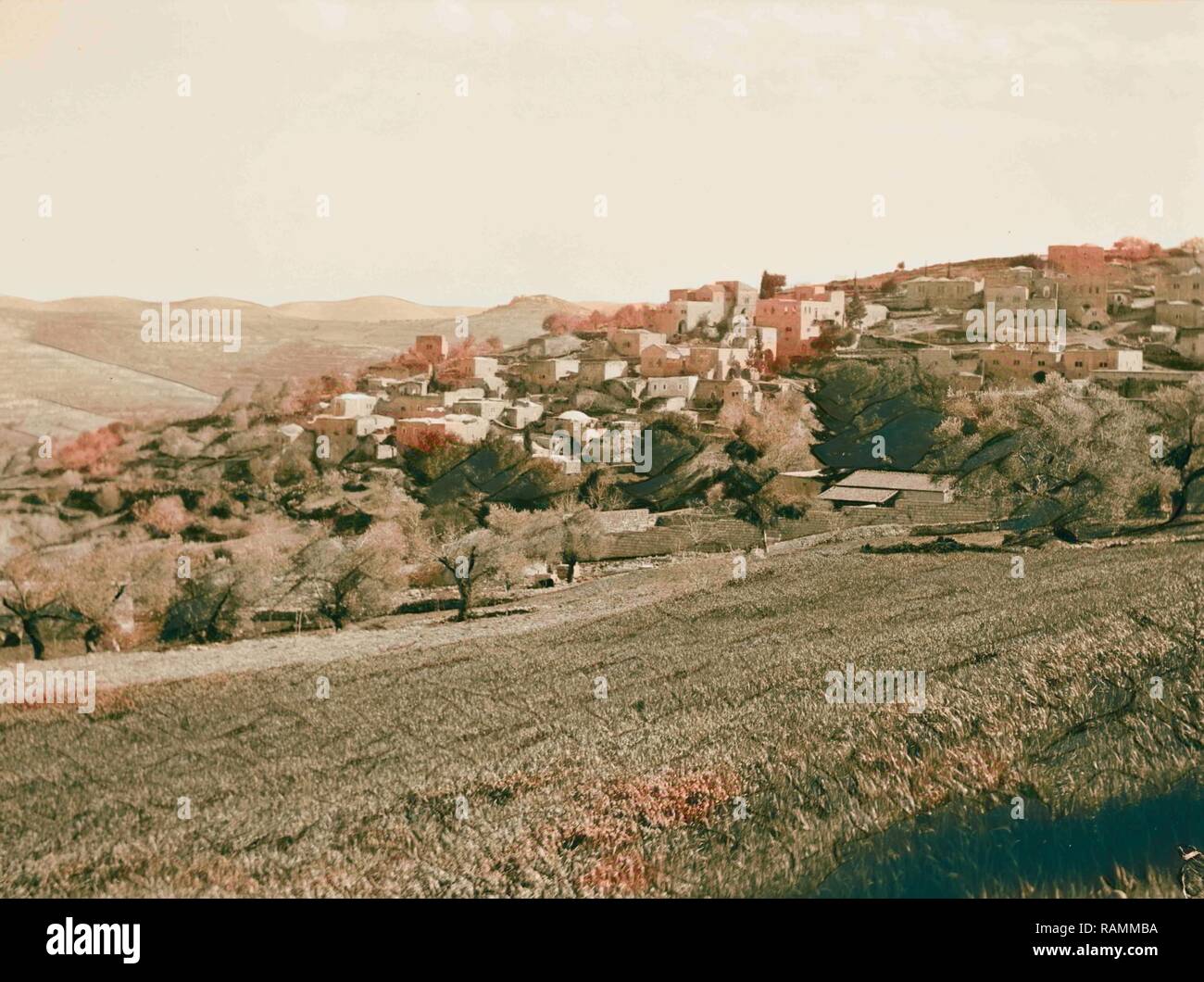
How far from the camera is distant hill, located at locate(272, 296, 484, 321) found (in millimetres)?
6684

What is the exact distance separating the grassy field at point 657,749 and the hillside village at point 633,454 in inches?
→ 14.3

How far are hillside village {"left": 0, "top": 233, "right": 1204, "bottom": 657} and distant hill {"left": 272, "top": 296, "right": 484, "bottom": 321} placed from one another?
0.56 feet

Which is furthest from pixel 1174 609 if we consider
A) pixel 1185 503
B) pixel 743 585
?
pixel 743 585

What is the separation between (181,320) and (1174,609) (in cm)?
643

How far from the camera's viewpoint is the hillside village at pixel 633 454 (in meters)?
6.41

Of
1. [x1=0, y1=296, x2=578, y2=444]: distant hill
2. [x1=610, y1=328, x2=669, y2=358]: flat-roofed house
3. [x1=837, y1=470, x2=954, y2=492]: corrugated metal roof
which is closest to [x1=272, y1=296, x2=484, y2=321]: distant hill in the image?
[x1=0, y1=296, x2=578, y2=444]: distant hill

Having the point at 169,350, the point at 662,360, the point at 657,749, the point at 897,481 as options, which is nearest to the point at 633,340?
the point at 662,360

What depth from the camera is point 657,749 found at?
6.34 metres

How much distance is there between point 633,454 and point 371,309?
1886mm

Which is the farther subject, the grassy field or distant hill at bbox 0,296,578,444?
distant hill at bbox 0,296,578,444

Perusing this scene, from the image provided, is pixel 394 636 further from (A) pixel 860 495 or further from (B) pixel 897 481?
(B) pixel 897 481

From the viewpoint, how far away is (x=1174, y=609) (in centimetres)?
691

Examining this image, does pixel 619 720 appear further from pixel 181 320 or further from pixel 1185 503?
pixel 1185 503

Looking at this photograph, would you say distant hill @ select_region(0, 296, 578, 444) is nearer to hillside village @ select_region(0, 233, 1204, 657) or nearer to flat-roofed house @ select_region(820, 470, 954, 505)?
hillside village @ select_region(0, 233, 1204, 657)
